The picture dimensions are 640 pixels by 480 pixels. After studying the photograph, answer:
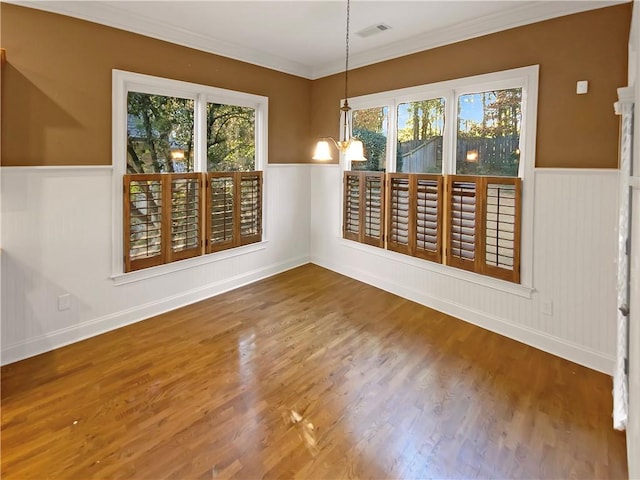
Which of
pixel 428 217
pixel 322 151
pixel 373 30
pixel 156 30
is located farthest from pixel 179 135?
pixel 428 217

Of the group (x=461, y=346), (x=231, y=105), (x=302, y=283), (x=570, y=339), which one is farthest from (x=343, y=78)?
(x=570, y=339)

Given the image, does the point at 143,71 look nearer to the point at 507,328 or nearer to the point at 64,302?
the point at 64,302

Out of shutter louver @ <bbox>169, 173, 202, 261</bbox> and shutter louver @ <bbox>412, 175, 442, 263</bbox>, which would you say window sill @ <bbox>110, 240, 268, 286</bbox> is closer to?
shutter louver @ <bbox>169, 173, 202, 261</bbox>

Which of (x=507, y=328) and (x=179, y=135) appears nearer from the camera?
(x=507, y=328)

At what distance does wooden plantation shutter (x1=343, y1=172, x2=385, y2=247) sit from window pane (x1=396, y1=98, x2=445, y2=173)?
38 centimetres

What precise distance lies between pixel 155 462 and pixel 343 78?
455cm

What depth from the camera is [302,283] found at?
491cm

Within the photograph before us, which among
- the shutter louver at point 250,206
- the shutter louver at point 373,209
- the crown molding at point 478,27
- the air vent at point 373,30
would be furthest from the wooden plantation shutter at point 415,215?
the shutter louver at point 250,206

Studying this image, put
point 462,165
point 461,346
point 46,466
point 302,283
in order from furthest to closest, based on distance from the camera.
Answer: point 302,283 < point 462,165 < point 461,346 < point 46,466

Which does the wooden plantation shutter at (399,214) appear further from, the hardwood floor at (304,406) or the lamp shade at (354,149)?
the lamp shade at (354,149)

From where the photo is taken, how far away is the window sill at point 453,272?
3.43 metres

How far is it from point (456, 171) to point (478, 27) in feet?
4.32

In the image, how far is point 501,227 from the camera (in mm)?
3486

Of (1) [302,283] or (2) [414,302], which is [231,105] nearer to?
(1) [302,283]
